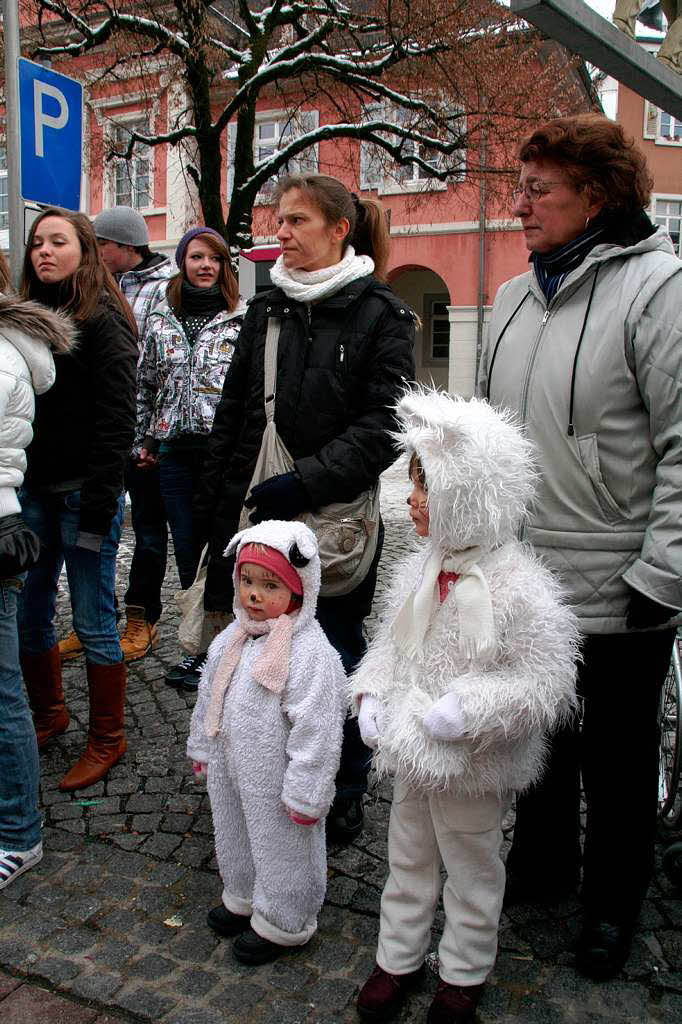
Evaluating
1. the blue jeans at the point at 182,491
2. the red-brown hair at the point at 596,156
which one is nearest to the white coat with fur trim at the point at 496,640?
the red-brown hair at the point at 596,156

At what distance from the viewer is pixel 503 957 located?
258 centimetres

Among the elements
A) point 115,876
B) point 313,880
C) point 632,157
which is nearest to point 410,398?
point 632,157

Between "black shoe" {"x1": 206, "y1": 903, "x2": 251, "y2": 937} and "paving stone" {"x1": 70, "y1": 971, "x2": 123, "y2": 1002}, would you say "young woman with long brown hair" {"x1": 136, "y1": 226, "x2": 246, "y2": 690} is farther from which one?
"paving stone" {"x1": 70, "y1": 971, "x2": 123, "y2": 1002}

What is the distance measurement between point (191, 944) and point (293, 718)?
0.77 meters

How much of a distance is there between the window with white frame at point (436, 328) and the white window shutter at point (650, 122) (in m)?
7.04

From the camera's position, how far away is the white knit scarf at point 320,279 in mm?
2887

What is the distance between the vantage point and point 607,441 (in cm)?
235

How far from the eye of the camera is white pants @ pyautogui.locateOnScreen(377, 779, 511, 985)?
2.27 meters

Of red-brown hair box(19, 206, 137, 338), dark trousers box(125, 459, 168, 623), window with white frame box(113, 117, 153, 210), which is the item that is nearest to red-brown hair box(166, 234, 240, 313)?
dark trousers box(125, 459, 168, 623)

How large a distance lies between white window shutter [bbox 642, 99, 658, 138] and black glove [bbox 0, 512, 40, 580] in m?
26.2

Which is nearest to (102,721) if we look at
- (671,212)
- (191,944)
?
(191,944)

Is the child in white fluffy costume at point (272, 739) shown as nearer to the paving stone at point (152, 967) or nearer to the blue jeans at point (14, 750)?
the paving stone at point (152, 967)

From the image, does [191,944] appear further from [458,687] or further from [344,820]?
[458,687]

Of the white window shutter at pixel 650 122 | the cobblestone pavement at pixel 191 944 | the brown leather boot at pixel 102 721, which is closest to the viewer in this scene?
the cobblestone pavement at pixel 191 944
